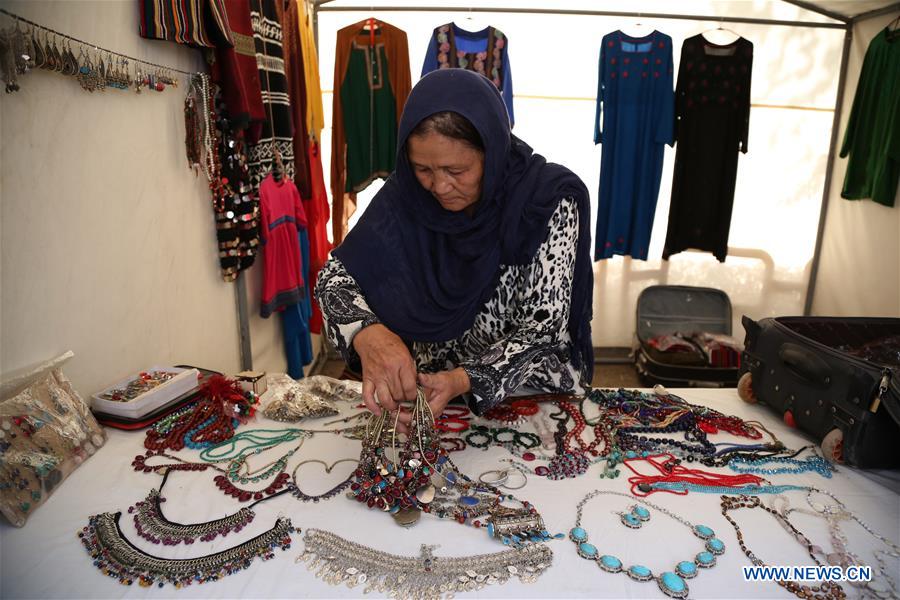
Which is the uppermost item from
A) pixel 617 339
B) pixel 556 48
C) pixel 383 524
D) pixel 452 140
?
pixel 556 48

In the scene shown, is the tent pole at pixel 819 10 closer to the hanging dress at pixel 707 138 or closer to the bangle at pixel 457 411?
the hanging dress at pixel 707 138

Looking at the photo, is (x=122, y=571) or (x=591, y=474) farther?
(x=591, y=474)

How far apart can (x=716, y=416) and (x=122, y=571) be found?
4.53 ft

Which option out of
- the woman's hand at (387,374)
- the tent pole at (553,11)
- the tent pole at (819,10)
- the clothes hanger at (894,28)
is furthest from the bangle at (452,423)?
the tent pole at (819,10)

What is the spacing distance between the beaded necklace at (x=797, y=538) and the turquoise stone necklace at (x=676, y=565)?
0.05 meters

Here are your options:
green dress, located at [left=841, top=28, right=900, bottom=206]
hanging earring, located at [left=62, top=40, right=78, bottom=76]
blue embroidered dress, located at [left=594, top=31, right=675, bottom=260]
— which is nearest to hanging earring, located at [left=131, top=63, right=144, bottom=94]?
hanging earring, located at [left=62, top=40, right=78, bottom=76]

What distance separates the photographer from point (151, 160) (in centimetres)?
177

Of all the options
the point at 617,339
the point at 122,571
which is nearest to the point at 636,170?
the point at 617,339

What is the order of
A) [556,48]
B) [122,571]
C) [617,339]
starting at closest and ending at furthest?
A: [122,571]
[556,48]
[617,339]

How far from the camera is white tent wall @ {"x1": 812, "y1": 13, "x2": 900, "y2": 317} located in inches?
137

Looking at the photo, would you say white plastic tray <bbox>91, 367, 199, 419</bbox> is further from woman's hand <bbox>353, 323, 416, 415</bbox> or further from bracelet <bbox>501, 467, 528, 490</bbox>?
bracelet <bbox>501, 467, 528, 490</bbox>

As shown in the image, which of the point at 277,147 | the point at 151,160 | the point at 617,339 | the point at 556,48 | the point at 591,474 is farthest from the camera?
the point at 617,339

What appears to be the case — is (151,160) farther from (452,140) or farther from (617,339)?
(617,339)

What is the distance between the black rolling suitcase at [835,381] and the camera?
4.05ft
